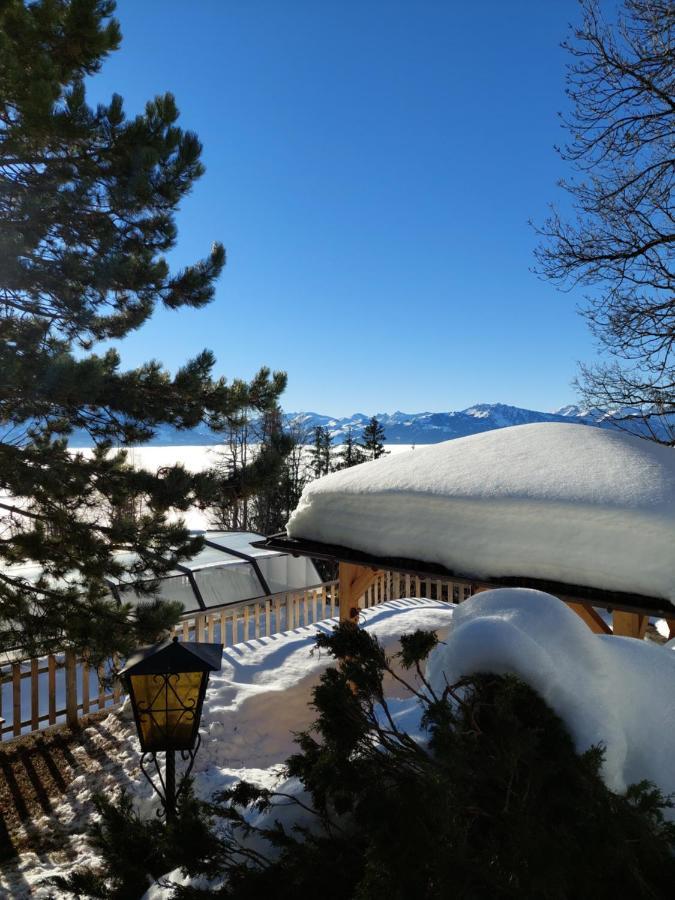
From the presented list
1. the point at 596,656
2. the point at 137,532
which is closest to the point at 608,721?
the point at 596,656

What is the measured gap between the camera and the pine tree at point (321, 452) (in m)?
29.4

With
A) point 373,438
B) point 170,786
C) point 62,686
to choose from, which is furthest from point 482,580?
point 373,438

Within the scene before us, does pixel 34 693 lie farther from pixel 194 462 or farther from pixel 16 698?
pixel 194 462

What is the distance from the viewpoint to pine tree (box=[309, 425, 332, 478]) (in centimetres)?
2938

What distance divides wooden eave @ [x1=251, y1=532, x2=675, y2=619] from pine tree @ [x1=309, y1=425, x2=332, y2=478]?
22989mm

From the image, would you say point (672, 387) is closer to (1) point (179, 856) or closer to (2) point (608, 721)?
(2) point (608, 721)

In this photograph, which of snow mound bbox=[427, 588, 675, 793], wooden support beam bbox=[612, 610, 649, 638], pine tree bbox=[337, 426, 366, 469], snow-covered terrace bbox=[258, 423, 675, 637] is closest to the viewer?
snow mound bbox=[427, 588, 675, 793]

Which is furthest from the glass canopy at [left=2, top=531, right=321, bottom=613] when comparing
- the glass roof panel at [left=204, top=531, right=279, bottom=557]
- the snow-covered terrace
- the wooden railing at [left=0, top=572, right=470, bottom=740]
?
the snow-covered terrace

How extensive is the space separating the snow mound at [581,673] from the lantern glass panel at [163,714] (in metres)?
1.95

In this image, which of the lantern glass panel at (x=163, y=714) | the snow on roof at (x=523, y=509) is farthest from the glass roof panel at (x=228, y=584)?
the lantern glass panel at (x=163, y=714)

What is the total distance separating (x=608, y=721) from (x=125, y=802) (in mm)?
1612

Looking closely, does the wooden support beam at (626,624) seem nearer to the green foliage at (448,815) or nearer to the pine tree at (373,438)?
the green foliage at (448,815)

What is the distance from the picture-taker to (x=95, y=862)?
437 centimetres

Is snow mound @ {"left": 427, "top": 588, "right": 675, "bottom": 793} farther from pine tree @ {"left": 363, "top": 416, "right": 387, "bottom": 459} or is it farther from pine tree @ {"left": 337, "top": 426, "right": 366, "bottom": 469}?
pine tree @ {"left": 363, "top": 416, "right": 387, "bottom": 459}
